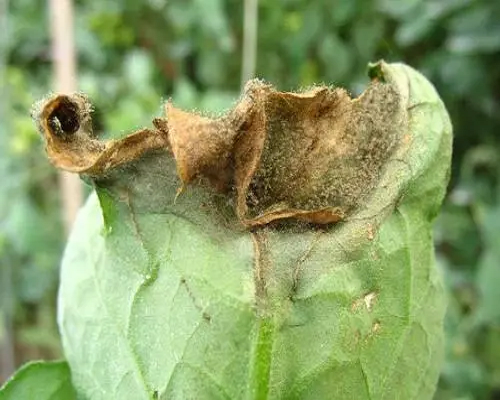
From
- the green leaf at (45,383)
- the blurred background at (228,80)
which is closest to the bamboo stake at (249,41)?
the blurred background at (228,80)

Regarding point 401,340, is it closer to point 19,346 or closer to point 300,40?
point 300,40

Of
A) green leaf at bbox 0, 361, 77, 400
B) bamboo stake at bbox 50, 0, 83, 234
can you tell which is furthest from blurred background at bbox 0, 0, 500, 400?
green leaf at bbox 0, 361, 77, 400

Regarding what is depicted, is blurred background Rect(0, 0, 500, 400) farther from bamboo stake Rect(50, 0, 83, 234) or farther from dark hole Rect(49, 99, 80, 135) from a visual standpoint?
dark hole Rect(49, 99, 80, 135)

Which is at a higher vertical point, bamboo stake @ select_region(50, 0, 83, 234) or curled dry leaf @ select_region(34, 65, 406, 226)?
bamboo stake @ select_region(50, 0, 83, 234)

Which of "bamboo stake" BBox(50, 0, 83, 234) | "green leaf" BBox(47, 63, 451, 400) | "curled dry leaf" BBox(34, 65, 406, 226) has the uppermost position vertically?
"bamboo stake" BBox(50, 0, 83, 234)

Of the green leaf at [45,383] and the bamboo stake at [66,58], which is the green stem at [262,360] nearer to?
the green leaf at [45,383]

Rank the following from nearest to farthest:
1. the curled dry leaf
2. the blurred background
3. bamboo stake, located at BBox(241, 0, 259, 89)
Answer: the curled dry leaf → the blurred background → bamboo stake, located at BBox(241, 0, 259, 89)

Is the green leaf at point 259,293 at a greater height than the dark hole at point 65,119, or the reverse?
the dark hole at point 65,119
